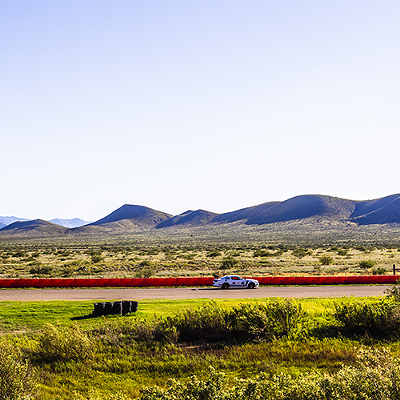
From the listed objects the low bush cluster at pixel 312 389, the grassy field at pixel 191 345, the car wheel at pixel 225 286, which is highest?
the low bush cluster at pixel 312 389

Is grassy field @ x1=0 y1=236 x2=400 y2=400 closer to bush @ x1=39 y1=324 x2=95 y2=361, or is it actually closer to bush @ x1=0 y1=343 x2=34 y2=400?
bush @ x1=39 y1=324 x2=95 y2=361

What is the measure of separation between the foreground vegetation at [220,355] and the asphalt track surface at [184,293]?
8915 millimetres

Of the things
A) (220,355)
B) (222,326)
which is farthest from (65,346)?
(222,326)

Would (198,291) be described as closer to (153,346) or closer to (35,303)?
(35,303)

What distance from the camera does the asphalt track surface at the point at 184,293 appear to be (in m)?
26.5

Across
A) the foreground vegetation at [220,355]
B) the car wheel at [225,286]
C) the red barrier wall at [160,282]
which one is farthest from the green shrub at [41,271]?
the foreground vegetation at [220,355]

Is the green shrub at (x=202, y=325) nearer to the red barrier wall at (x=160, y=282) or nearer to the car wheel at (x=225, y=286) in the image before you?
the car wheel at (x=225, y=286)

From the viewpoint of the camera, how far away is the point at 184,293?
92.7 feet

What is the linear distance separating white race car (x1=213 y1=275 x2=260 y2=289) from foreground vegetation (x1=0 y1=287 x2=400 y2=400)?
13.2 m

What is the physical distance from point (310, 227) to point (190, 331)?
18437 cm

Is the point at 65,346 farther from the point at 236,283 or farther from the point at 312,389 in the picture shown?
the point at 236,283

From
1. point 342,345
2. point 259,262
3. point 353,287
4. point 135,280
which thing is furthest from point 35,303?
point 259,262

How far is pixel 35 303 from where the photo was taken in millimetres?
23359

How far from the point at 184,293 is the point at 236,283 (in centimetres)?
503
